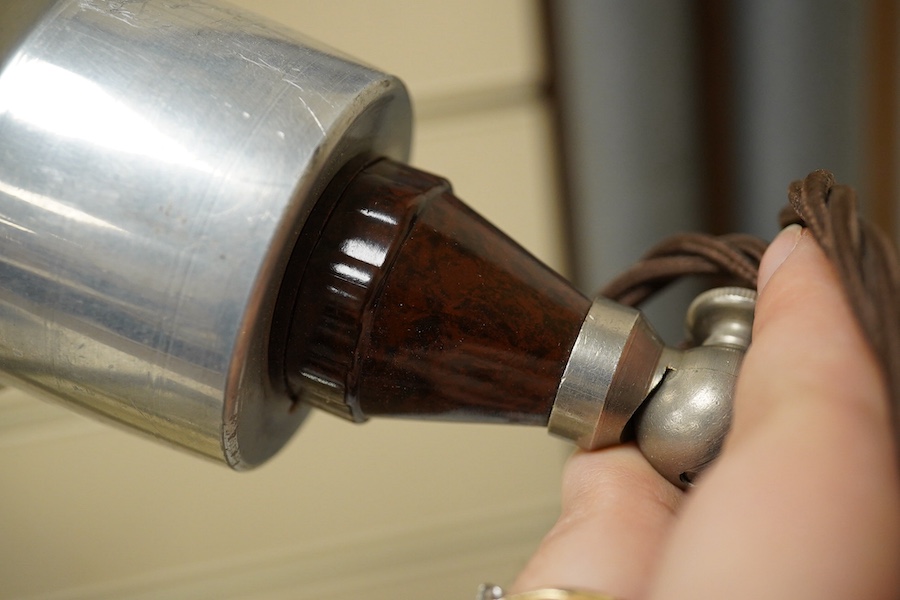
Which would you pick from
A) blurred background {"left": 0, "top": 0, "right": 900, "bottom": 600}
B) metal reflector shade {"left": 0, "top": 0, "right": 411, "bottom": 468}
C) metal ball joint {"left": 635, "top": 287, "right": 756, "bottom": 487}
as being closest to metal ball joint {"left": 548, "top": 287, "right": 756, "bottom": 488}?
metal ball joint {"left": 635, "top": 287, "right": 756, "bottom": 487}

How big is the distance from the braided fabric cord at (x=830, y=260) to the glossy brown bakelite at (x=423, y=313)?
8cm

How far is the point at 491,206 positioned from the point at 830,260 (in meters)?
0.42

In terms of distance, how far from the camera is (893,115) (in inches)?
26.4

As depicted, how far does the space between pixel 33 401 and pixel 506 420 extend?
0.47 meters

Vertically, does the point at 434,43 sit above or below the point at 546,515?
above

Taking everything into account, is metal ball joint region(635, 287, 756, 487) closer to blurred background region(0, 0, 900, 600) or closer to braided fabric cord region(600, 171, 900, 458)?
braided fabric cord region(600, 171, 900, 458)

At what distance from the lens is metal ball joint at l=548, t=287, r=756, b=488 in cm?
30

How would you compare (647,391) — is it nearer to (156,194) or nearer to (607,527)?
(607,527)

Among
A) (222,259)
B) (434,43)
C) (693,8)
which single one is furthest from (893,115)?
(222,259)

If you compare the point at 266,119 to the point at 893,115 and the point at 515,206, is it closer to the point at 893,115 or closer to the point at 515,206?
the point at 515,206

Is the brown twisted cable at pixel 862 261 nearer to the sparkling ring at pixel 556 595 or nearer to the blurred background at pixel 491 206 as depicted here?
the sparkling ring at pixel 556 595

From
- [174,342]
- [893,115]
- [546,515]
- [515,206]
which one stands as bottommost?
[546,515]

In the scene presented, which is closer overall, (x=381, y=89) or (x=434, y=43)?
(x=381, y=89)

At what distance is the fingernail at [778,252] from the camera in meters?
0.32
